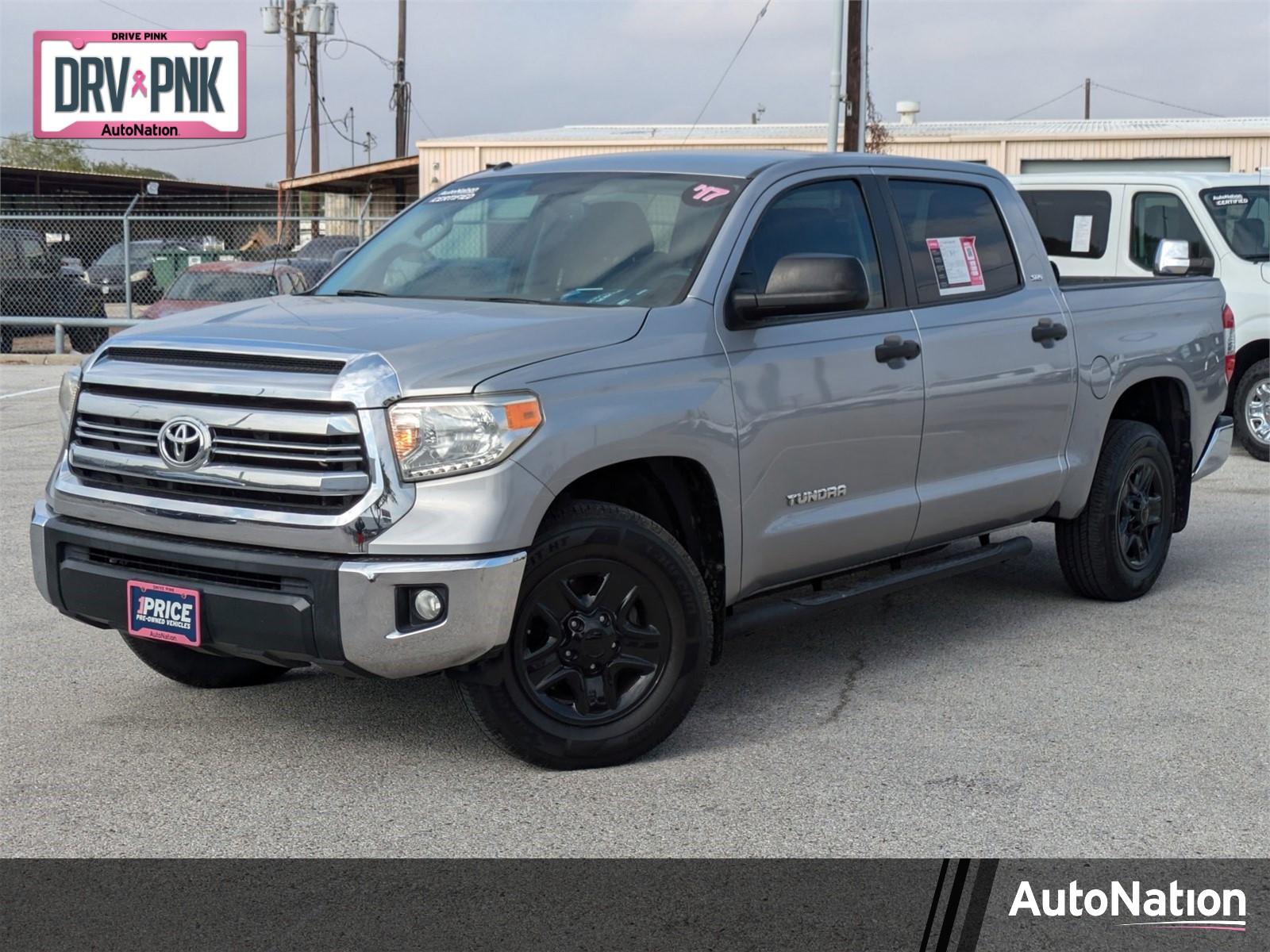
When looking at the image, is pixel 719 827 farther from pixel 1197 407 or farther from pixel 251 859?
pixel 1197 407

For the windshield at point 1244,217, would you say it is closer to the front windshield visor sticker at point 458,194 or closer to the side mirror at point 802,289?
the front windshield visor sticker at point 458,194

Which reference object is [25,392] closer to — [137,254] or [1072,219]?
[137,254]

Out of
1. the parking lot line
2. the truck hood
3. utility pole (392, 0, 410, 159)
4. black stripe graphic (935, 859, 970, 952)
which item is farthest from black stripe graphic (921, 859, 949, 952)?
utility pole (392, 0, 410, 159)

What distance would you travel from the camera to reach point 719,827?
440 cm

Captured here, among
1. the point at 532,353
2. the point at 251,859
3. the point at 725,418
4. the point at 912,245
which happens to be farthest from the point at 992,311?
the point at 251,859

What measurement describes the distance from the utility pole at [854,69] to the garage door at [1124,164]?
827 cm

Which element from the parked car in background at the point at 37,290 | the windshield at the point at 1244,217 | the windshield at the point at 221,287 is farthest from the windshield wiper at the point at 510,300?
the parked car in background at the point at 37,290

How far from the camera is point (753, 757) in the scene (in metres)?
5.03

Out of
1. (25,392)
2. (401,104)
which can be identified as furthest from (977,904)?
(401,104)

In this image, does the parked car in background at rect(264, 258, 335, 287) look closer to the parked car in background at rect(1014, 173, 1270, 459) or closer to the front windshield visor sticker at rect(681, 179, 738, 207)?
the parked car in background at rect(1014, 173, 1270, 459)

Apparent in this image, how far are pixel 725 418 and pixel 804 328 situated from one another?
58 cm

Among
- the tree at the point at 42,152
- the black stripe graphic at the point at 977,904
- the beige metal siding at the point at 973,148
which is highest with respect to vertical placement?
the tree at the point at 42,152

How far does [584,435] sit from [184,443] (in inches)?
45.8

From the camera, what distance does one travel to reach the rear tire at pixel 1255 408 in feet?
39.4
